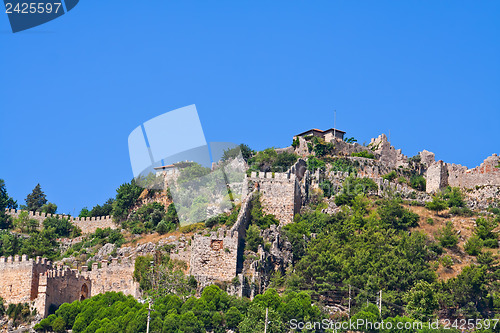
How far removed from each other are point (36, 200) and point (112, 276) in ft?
76.9

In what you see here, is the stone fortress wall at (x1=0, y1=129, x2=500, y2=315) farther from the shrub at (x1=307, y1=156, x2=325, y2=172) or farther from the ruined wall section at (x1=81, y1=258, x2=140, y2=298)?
the shrub at (x1=307, y1=156, x2=325, y2=172)

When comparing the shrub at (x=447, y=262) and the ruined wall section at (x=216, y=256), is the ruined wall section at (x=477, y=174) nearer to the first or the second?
the shrub at (x=447, y=262)

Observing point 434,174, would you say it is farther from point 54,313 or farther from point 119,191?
point 54,313

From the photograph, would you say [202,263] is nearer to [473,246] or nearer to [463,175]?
[473,246]

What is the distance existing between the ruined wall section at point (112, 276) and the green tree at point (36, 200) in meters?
Answer: 21.3

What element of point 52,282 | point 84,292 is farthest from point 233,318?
point 84,292

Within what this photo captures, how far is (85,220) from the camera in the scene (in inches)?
2638

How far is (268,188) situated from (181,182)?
8.57 meters

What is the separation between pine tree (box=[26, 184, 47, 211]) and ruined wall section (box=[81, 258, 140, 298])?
21.5 metres

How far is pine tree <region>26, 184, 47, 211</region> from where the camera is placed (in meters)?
70.9

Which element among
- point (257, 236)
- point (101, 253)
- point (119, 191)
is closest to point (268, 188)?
point (257, 236)

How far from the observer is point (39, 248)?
58.2 m

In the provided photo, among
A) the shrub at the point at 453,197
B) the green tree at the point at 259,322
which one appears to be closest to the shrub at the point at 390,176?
the shrub at the point at 453,197

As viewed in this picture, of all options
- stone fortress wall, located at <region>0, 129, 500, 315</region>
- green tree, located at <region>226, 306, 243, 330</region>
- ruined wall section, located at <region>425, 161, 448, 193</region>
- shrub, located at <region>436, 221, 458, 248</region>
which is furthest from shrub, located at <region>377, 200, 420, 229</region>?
green tree, located at <region>226, 306, 243, 330</region>
